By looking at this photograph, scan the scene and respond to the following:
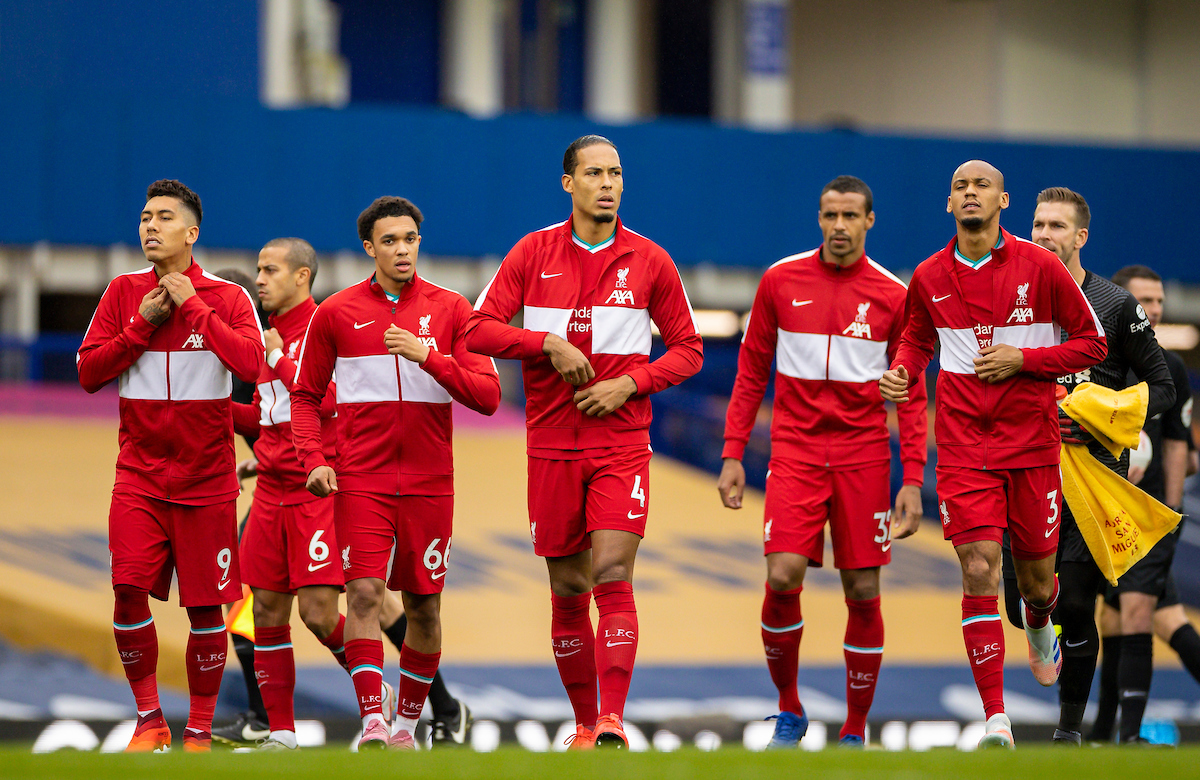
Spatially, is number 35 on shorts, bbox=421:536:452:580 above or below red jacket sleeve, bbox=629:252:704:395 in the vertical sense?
below

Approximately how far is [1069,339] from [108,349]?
168 inches

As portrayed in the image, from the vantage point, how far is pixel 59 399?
16750 mm

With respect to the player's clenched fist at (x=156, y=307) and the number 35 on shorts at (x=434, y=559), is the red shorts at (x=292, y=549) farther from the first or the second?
the player's clenched fist at (x=156, y=307)

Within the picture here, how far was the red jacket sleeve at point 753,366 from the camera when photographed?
6758 mm

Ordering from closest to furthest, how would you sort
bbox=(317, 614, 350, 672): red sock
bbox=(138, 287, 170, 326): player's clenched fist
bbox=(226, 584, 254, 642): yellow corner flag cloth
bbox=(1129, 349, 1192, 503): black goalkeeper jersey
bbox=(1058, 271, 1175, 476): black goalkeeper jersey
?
bbox=(138, 287, 170, 326): player's clenched fist, bbox=(1058, 271, 1175, 476): black goalkeeper jersey, bbox=(317, 614, 350, 672): red sock, bbox=(1129, 349, 1192, 503): black goalkeeper jersey, bbox=(226, 584, 254, 642): yellow corner flag cloth

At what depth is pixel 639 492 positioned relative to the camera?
6.03 metres

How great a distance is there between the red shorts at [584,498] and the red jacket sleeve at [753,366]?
2.41 ft

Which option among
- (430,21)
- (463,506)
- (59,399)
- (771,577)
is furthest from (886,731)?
(430,21)

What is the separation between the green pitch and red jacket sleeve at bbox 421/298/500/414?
1.76m

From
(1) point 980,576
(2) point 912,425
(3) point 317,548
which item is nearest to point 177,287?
(3) point 317,548

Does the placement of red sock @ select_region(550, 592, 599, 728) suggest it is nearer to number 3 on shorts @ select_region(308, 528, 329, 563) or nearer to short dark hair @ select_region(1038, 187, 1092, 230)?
number 3 on shorts @ select_region(308, 528, 329, 563)

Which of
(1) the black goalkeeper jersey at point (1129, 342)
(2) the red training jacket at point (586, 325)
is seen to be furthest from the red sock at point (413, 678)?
(1) the black goalkeeper jersey at point (1129, 342)

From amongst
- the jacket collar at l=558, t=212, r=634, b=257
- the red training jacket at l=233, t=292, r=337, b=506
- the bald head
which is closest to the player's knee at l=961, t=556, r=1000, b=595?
the bald head

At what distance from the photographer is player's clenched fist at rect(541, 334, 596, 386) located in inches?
232
